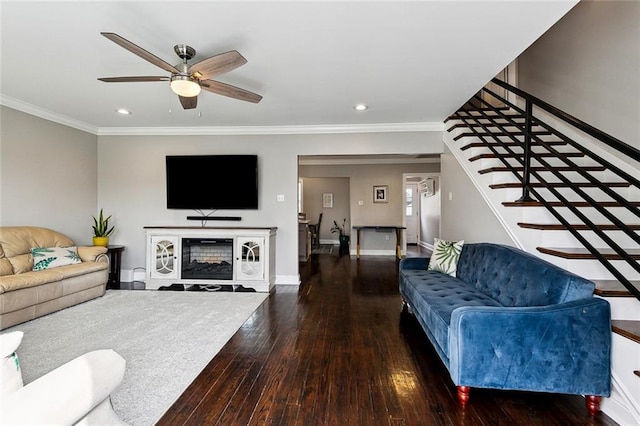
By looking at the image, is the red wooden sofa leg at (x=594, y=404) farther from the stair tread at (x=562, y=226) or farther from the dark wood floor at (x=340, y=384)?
the stair tread at (x=562, y=226)

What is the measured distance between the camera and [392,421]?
1771mm

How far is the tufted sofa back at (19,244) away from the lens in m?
3.42

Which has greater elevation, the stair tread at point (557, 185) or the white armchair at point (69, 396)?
the stair tread at point (557, 185)

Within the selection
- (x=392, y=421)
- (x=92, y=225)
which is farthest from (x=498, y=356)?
(x=92, y=225)

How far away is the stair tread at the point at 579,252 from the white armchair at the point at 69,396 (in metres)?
2.73

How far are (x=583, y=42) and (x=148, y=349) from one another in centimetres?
552

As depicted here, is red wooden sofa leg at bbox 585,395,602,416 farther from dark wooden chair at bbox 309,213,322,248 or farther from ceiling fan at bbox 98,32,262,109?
dark wooden chair at bbox 309,213,322,248

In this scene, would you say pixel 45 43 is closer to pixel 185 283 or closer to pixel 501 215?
pixel 185 283

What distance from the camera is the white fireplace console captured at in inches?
179

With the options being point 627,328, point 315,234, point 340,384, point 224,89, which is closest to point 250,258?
point 224,89

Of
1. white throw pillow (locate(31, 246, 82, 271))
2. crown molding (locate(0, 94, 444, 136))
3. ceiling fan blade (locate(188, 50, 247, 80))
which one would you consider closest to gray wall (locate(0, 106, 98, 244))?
crown molding (locate(0, 94, 444, 136))

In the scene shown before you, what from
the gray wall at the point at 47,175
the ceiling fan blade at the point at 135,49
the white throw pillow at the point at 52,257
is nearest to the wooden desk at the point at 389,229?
the gray wall at the point at 47,175

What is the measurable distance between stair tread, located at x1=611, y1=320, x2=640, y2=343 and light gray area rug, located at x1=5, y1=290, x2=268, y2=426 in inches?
103

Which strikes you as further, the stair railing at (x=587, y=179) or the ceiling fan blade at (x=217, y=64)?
the ceiling fan blade at (x=217, y=64)
